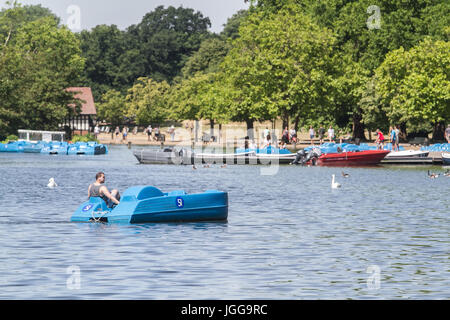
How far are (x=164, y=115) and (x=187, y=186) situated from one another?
101814 mm

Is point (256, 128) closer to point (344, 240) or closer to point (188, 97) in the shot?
point (188, 97)

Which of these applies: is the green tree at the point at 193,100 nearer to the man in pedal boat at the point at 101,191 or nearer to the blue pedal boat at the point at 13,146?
the blue pedal boat at the point at 13,146

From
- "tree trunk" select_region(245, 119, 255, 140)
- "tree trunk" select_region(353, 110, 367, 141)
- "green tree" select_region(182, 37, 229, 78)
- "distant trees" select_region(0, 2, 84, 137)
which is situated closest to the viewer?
"tree trunk" select_region(353, 110, 367, 141)

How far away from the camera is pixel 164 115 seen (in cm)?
15300

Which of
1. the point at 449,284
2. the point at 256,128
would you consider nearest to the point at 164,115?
the point at 256,128

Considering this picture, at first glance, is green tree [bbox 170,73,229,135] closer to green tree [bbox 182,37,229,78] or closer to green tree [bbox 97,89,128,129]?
green tree [bbox 182,37,229,78]

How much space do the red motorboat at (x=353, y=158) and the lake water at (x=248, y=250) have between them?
25639mm

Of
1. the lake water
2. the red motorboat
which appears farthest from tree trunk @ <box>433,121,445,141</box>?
the lake water

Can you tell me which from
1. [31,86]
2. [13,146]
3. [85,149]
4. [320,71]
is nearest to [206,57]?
[31,86]

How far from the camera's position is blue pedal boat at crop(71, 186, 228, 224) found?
2944 centimetres

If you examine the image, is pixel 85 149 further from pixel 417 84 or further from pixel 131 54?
pixel 131 54

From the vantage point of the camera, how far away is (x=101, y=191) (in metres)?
29.1

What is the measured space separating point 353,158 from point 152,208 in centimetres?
4628

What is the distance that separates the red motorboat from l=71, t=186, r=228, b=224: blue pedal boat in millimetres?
43709
